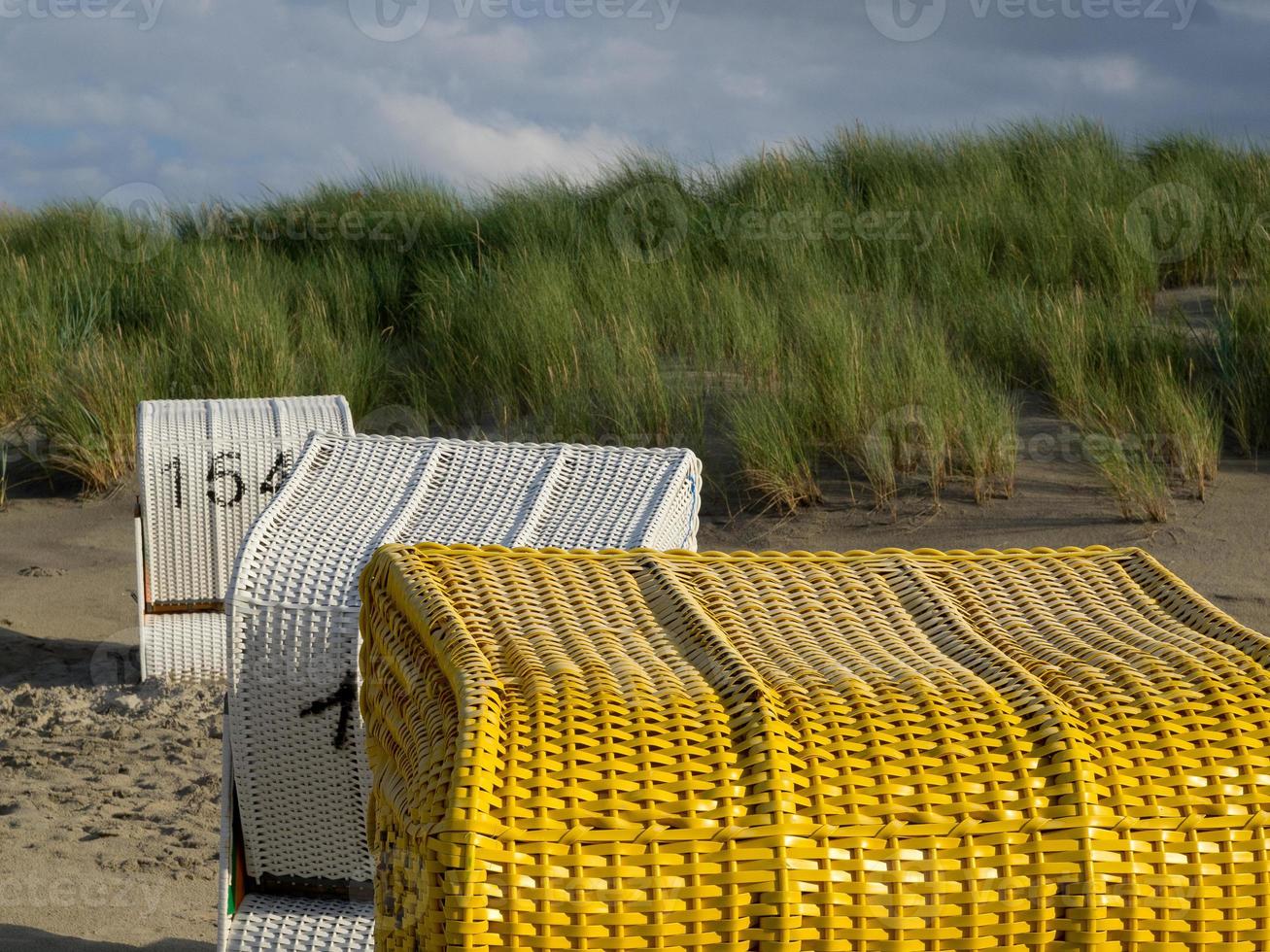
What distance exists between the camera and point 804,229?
10086mm

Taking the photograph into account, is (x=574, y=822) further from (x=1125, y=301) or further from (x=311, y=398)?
(x=1125, y=301)

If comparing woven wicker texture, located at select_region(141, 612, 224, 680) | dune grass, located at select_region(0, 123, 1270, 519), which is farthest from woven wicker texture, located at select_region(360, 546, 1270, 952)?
dune grass, located at select_region(0, 123, 1270, 519)

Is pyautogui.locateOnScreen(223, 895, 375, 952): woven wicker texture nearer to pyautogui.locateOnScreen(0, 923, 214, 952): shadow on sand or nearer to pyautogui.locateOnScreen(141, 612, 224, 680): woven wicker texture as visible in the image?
pyautogui.locateOnScreen(0, 923, 214, 952): shadow on sand

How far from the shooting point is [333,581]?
2.71 metres

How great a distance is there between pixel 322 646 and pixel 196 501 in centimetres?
241

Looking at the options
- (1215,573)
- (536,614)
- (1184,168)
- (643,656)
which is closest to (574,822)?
(643,656)

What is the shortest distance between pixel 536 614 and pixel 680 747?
431 millimetres

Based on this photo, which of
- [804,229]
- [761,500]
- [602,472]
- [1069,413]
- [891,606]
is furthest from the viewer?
[804,229]

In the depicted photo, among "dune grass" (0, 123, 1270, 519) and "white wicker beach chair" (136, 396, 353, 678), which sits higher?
"dune grass" (0, 123, 1270, 519)

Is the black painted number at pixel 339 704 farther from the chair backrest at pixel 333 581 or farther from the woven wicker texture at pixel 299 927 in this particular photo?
the woven wicker texture at pixel 299 927

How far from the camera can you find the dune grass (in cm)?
710

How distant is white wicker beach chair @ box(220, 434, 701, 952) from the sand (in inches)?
16.0

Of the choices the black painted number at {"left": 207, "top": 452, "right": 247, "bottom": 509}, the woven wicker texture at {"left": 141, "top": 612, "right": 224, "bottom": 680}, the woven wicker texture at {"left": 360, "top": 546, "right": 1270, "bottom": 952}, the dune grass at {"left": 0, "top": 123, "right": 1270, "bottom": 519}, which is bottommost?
the woven wicker texture at {"left": 141, "top": 612, "right": 224, "bottom": 680}

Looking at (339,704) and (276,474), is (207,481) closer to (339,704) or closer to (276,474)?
(276,474)
